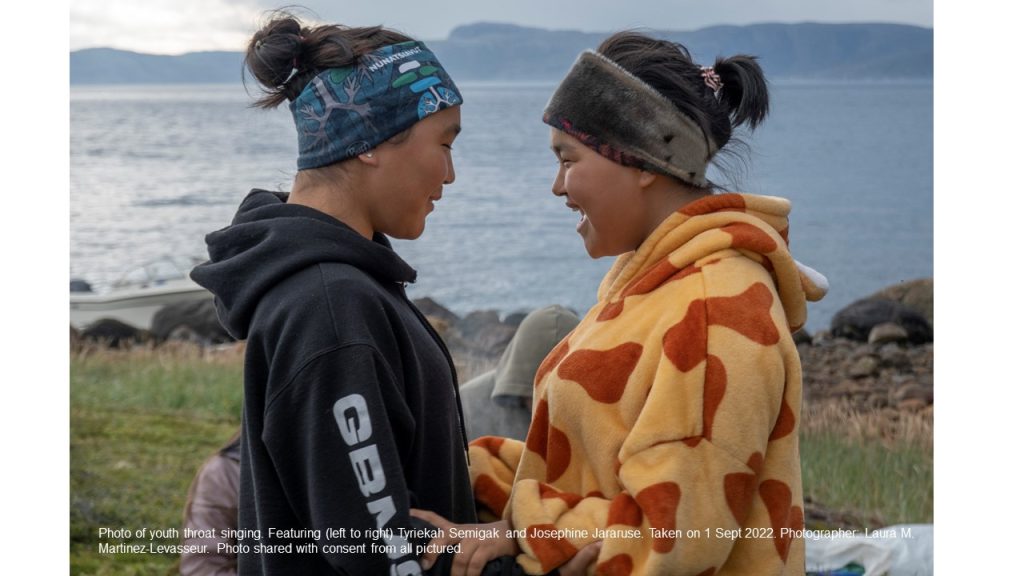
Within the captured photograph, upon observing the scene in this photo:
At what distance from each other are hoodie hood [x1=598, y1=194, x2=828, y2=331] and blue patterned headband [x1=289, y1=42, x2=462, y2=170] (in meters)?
0.45

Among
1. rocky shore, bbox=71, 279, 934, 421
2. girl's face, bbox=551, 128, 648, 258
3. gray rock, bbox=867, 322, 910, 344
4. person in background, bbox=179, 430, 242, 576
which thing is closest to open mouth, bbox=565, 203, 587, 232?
girl's face, bbox=551, 128, 648, 258

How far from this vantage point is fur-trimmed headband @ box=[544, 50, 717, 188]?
6.13ft

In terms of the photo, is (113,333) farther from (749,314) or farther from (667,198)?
(749,314)

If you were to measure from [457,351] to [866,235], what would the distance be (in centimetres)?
253

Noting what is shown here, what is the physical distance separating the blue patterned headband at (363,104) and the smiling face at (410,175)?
0.02 metres

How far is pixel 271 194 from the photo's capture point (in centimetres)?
187

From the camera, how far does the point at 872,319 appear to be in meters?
5.81

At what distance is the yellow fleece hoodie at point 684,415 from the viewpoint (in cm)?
160

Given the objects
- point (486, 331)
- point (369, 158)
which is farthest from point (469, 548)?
point (486, 331)

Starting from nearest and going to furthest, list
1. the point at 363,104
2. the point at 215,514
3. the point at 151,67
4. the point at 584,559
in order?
the point at 584,559 → the point at 363,104 → the point at 215,514 → the point at 151,67

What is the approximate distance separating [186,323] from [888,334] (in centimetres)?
401

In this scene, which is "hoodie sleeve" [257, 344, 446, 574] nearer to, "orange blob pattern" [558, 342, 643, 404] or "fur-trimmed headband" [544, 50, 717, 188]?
"orange blob pattern" [558, 342, 643, 404]

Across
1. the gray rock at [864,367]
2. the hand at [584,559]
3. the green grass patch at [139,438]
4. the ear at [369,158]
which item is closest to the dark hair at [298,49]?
the ear at [369,158]
